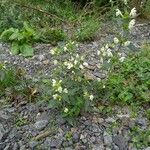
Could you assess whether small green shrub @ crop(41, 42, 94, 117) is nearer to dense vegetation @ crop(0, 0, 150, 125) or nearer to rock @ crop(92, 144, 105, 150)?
dense vegetation @ crop(0, 0, 150, 125)

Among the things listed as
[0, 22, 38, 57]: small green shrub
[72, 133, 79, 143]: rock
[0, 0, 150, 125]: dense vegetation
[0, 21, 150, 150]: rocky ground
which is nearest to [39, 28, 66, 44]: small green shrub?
[0, 0, 150, 125]: dense vegetation

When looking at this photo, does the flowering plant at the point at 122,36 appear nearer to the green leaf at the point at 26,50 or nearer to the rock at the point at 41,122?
the rock at the point at 41,122

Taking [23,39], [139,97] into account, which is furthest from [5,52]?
[139,97]

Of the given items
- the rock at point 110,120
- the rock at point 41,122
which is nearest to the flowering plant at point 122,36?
the rock at point 110,120

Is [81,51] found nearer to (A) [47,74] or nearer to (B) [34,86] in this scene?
(A) [47,74]

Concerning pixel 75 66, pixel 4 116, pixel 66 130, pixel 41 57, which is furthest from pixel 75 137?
pixel 41 57

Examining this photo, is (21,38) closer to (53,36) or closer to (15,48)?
(15,48)

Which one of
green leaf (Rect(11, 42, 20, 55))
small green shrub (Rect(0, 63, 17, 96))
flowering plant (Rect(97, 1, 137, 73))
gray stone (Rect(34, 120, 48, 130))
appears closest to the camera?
flowering plant (Rect(97, 1, 137, 73))
